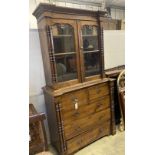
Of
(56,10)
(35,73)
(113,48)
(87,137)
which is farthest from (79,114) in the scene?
(113,48)

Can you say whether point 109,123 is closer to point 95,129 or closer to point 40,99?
point 95,129

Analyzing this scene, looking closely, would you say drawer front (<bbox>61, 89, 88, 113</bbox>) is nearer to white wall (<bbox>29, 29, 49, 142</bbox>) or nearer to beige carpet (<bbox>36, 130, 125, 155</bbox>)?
white wall (<bbox>29, 29, 49, 142</bbox>)

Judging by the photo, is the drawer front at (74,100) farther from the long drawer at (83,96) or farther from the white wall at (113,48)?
the white wall at (113,48)

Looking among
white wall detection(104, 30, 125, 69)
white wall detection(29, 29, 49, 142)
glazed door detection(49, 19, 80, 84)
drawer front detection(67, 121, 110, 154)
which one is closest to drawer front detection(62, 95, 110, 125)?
drawer front detection(67, 121, 110, 154)

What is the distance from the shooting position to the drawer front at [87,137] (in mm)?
1916

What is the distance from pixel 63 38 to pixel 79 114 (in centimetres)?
95

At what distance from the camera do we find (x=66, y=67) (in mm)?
1872

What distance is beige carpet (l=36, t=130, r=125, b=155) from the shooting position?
6.45 feet

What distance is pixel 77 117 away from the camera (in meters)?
1.92

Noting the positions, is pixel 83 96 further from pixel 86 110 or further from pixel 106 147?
pixel 106 147

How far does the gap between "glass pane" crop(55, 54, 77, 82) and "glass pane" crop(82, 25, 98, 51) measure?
257 millimetres

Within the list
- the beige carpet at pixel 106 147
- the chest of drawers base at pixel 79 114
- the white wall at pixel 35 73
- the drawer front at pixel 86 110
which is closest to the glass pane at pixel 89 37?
the chest of drawers base at pixel 79 114
